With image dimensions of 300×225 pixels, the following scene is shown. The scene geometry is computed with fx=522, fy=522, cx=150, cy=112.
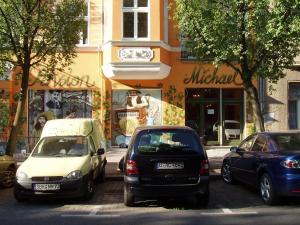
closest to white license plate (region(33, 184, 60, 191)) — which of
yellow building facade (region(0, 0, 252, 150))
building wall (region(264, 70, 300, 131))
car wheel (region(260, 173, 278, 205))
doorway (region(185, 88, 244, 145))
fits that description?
car wheel (region(260, 173, 278, 205))

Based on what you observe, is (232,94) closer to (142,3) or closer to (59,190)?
(142,3)

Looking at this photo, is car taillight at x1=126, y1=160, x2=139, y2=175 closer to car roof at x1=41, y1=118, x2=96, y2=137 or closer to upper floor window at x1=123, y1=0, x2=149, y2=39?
car roof at x1=41, y1=118, x2=96, y2=137

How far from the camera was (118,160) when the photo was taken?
63.2 ft

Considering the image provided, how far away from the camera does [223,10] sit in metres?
14.8

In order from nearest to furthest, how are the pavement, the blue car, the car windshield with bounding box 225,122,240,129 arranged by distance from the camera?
the blue car → the pavement → the car windshield with bounding box 225,122,240,129

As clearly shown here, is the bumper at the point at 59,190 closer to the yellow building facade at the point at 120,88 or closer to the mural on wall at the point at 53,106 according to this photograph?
the yellow building facade at the point at 120,88

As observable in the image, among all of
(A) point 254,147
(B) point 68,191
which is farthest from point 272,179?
(B) point 68,191

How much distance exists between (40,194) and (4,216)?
1.25 meters

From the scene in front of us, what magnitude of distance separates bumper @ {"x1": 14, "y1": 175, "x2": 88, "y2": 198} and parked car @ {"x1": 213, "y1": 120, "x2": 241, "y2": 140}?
1327 centimetres

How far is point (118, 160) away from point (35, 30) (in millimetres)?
6372

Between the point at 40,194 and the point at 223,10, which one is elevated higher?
the point at 223,10

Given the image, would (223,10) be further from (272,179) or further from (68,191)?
(68,191)

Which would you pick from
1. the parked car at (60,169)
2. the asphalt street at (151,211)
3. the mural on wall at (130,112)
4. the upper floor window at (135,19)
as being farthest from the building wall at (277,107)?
the parked car at (60,169)

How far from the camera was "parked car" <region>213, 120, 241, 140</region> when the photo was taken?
2328cm
